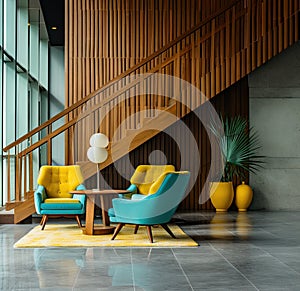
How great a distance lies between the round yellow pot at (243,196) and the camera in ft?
35.0

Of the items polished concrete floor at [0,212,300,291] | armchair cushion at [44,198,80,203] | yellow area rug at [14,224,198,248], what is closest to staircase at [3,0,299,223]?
armchair cushion at [44,198,80,203]

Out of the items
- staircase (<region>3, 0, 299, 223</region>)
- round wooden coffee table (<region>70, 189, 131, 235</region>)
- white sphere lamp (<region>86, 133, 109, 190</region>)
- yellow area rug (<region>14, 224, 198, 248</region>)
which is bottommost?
yellow area rug (<region>14, 224, 198, 248</region>)

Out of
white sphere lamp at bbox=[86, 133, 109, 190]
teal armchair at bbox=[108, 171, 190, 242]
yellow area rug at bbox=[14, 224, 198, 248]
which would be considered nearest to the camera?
yellow area rug at bbox=[14, 224, 198, 248]

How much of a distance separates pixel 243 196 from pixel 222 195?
0.40 metres

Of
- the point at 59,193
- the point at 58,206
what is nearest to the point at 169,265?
the point at 58,206

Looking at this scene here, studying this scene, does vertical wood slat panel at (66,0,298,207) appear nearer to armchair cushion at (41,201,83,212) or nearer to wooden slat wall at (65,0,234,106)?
wooden slat wall at (65,0,234,106)

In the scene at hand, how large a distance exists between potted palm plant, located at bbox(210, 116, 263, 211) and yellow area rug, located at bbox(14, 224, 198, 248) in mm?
2519

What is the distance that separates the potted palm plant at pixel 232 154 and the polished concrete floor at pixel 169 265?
2879 mm

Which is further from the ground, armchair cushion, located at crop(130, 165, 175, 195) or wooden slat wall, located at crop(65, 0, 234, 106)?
wooden slat wall, located at crop(65, 0, 234, 106)

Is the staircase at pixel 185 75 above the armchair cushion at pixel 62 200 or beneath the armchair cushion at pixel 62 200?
above

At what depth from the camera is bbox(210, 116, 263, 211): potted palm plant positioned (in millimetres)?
10555

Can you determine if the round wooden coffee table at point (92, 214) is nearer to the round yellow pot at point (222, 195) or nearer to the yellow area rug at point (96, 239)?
the yellow area rug at point (96, 239)

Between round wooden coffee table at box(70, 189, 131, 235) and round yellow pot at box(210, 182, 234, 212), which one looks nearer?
Answer: round wooden coffee table at box(70, 189, 131, 235)

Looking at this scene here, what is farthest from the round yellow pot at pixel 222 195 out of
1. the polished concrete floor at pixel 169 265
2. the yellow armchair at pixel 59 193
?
the polished concrete floor at pixel 169 265
